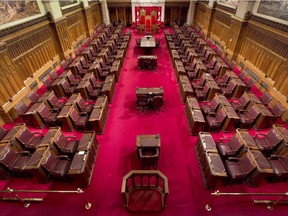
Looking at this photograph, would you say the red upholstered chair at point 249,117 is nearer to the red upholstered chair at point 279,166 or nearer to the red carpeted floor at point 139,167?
the red carpeted floor at point 139,167

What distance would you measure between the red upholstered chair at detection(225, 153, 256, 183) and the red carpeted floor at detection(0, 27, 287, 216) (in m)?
0.44

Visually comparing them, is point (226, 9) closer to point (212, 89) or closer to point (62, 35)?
point (212, 89)

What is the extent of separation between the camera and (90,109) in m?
7.12

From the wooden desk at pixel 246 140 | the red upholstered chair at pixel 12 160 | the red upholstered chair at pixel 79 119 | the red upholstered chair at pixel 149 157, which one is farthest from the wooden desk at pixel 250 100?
the red upholstered chair at pixel 12 160

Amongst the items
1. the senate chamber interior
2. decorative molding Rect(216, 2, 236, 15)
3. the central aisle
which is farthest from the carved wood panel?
decorative molding Rect(216, 2, 236, 15)

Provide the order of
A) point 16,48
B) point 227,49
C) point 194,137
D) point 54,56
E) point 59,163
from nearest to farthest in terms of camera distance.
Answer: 1. point 59,163
2. point 194,137
3. point 16,48
4. point 54,56
5. point 227,49

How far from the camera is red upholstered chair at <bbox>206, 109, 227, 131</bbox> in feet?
21.0

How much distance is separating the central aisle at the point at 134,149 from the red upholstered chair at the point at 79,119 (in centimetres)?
83

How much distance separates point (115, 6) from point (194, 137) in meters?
18.4

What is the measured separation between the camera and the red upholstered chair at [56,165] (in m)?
4.70

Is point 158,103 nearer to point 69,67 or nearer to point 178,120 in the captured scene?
point 178,120

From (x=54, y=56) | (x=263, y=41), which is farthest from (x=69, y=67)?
(x=263, y=41)

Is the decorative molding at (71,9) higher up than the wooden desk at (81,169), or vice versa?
the decorative molding at (71,9)

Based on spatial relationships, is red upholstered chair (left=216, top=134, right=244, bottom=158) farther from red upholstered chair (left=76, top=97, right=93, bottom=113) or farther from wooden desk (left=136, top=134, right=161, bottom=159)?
red upholstered chair (left=76, top=97, right=93, bottom=113)
